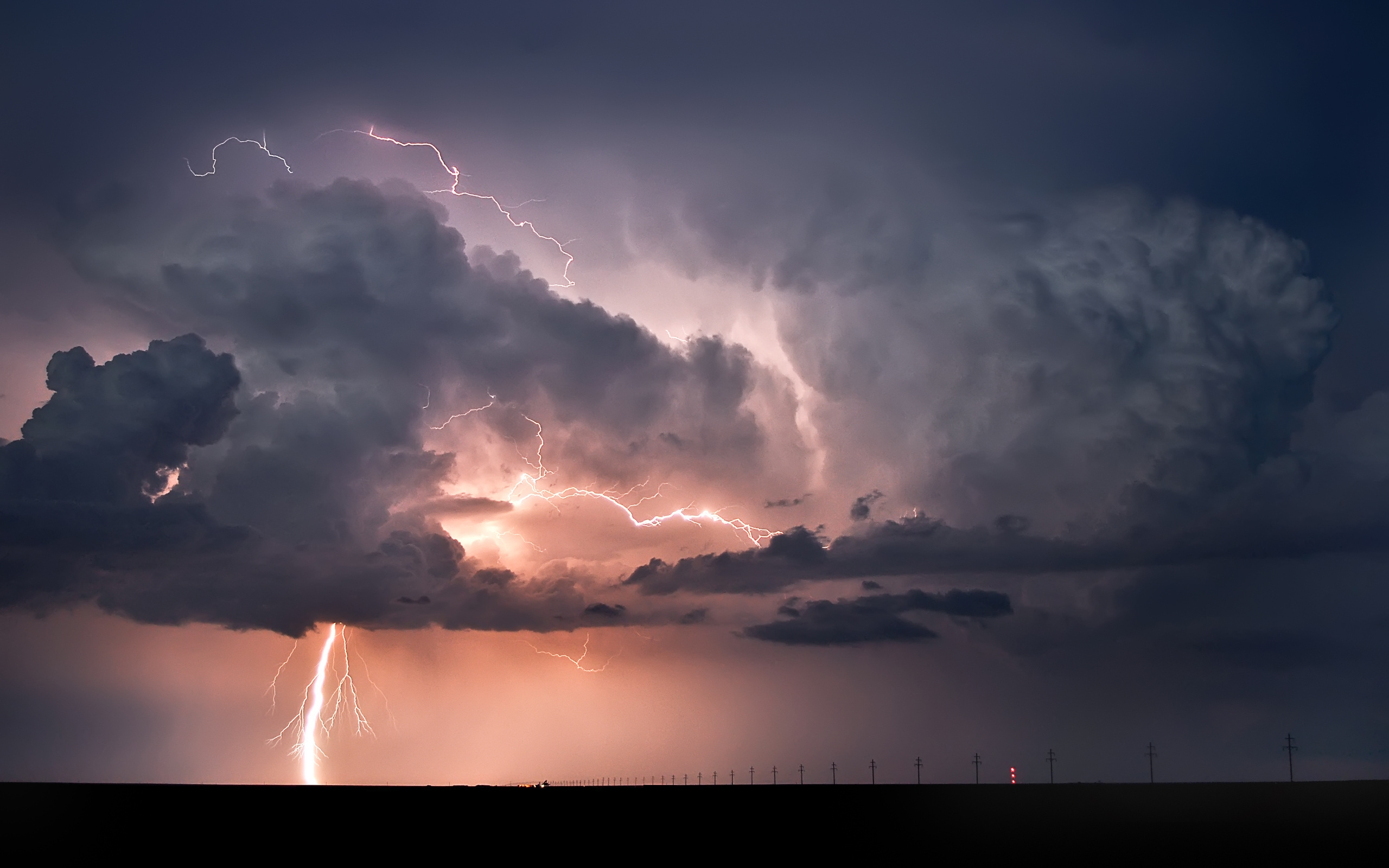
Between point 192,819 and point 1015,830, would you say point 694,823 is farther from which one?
point 192,819

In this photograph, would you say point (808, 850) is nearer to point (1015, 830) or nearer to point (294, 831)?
point (1015, 830)

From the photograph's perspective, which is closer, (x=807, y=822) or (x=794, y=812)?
(x=807, y=822)

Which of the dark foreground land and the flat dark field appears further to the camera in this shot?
the flat dark field

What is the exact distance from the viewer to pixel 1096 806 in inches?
6398

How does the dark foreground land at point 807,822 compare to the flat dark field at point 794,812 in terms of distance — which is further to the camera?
the flat dark field at point 794,812

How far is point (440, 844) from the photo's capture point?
81438 mm

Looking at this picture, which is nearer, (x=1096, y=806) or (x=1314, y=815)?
(x=1314, y=815)

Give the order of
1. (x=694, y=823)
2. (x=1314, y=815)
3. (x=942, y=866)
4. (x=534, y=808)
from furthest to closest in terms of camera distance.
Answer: (x=534, y=808) < (x=1314, y=815) < (x=694, y=823) < (x=942, y=866)

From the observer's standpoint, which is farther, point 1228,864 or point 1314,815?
point 1314,815

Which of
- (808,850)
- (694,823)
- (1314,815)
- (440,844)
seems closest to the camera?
(808,850)

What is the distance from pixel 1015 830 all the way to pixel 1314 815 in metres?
48.3

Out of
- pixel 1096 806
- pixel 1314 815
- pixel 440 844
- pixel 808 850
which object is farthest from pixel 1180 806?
pixel 440 844

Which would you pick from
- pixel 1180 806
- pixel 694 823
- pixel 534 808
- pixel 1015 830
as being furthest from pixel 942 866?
pixel 1180 806

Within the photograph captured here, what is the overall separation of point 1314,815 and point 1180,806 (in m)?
40.3
